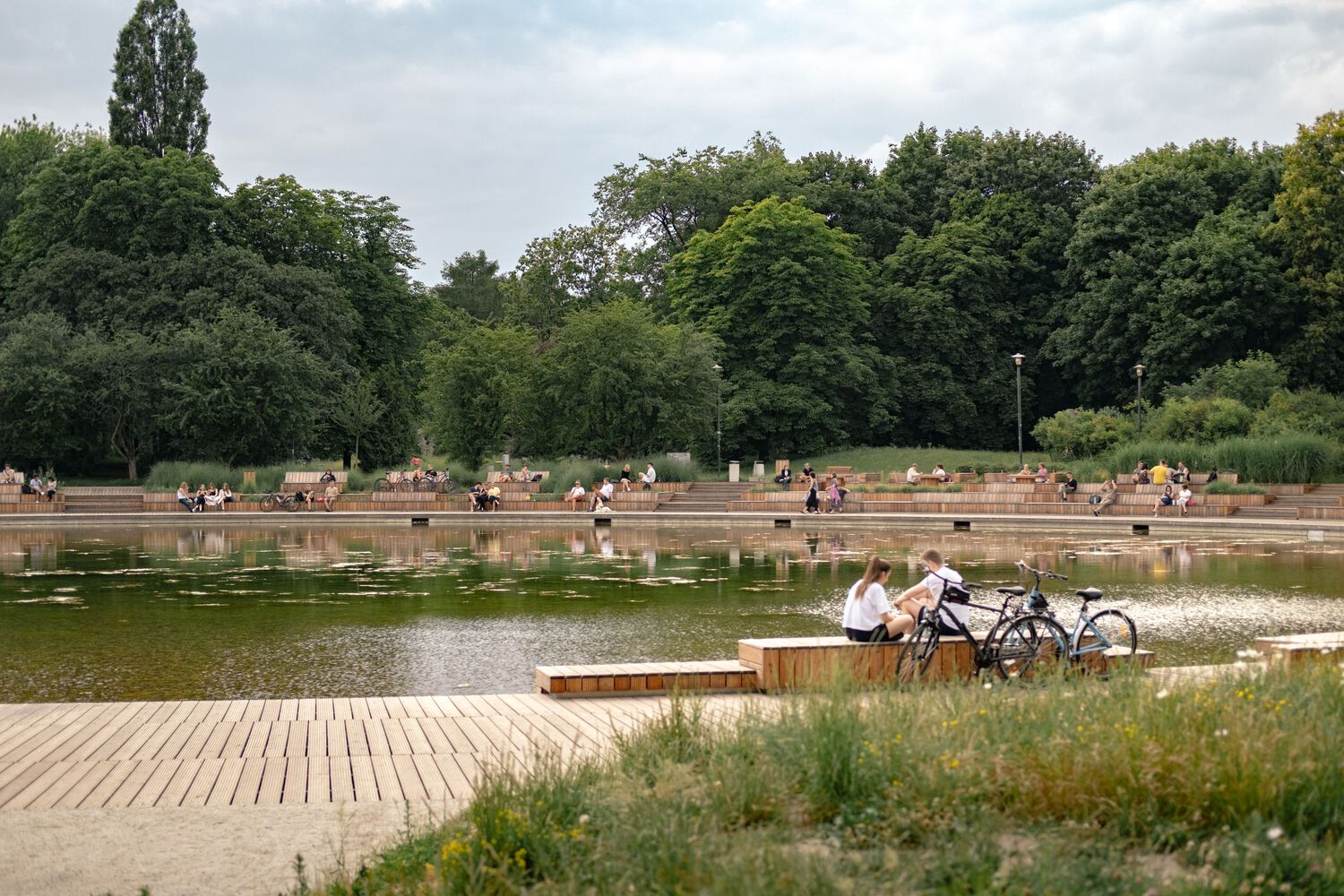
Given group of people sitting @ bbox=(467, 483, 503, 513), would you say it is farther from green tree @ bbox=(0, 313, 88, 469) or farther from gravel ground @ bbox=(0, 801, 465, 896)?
gravel ground @ bbox=(0, 801, 465, 896)

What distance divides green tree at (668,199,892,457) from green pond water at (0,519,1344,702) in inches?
960

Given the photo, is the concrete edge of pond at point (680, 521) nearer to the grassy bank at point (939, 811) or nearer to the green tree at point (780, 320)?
the green tree at point (780, 320)

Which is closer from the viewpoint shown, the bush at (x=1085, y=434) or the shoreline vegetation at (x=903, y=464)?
the shoreline vegetation at (x=903, y=464)

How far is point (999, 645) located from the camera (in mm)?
9969

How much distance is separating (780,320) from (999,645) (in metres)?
45.6

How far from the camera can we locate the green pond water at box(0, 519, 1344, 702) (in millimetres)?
12297

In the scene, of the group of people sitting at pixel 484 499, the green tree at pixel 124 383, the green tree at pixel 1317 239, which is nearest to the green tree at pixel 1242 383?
the green tree at pixel 1317 239

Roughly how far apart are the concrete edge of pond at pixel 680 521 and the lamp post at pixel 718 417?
10743 millimetres

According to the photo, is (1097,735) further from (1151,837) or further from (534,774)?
(534,774)

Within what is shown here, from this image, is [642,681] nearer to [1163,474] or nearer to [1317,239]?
[1163,474]

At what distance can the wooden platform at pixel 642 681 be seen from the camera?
1004cm

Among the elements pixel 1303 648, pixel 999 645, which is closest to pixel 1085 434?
pixel 1303 648

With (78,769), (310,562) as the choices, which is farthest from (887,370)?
(78,769)

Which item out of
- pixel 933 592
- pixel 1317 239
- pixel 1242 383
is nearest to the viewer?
pixel 933 592
